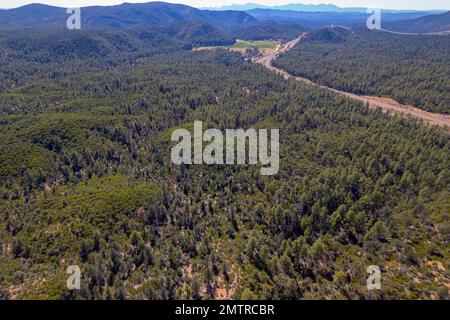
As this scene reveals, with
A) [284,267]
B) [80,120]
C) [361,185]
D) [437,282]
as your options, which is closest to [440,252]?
[437,282]

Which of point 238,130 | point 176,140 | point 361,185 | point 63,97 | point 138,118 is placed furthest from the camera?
point 63,97

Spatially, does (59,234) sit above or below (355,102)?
below

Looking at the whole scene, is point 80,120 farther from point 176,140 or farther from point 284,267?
point 284,267

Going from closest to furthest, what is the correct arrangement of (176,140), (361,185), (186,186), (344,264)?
(344,264) → (361,185) → (186,186) → (176,140)

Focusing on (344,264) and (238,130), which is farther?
(238,130)

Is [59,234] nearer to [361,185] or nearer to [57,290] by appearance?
[57,290]

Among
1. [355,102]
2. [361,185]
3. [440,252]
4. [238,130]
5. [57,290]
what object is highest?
[355,102]
